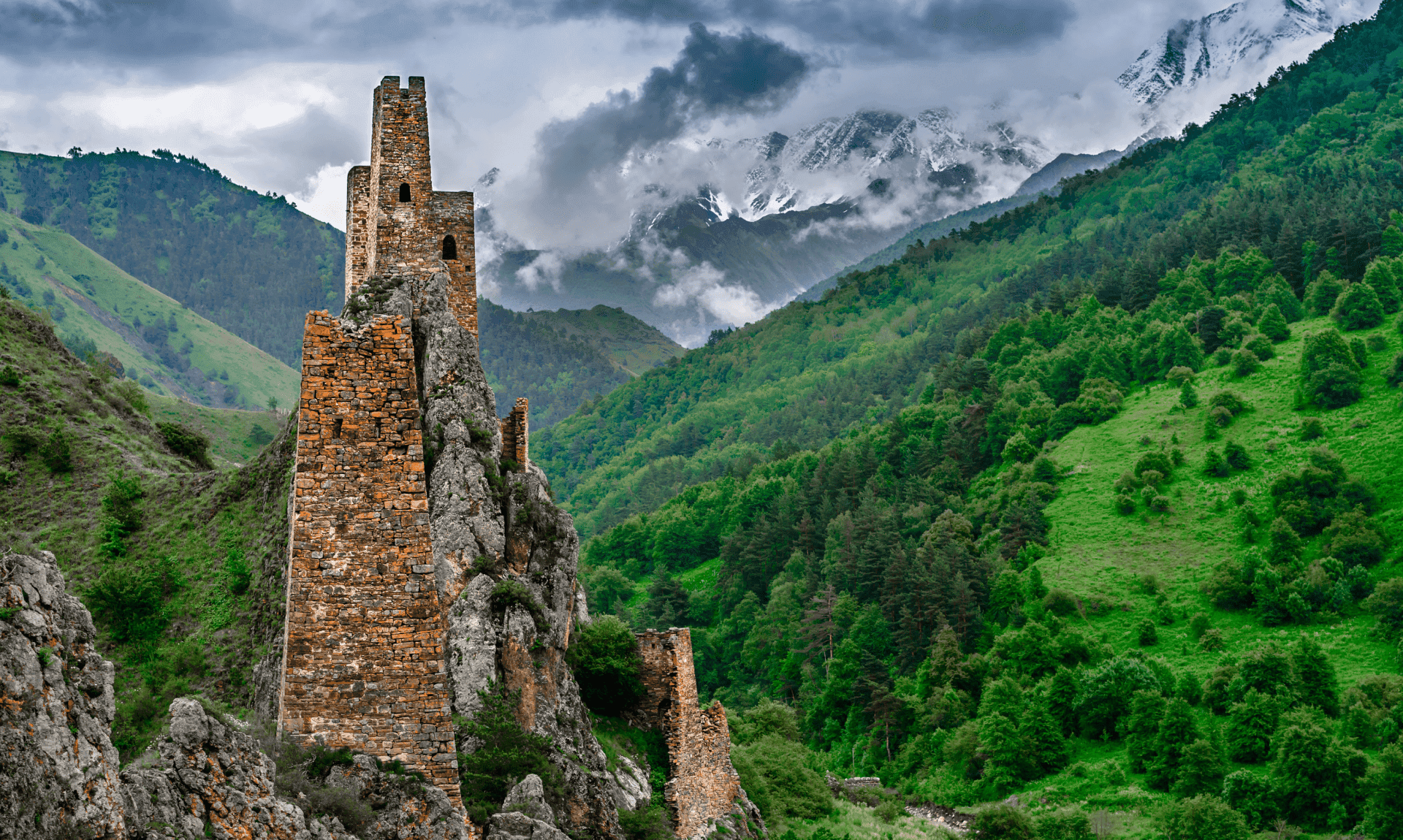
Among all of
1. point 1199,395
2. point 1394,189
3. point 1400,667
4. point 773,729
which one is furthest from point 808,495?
point 1394,189

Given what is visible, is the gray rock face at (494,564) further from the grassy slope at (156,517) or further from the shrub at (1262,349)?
the shrub at (1262,349)

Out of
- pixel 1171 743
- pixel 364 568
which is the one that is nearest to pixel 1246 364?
pixel 1171 743

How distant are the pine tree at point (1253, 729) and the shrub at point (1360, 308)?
78.0 meters

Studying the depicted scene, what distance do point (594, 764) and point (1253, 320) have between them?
146 meters

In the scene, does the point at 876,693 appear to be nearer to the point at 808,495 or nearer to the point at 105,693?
the point at 808,495

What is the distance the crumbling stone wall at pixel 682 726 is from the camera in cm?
3503

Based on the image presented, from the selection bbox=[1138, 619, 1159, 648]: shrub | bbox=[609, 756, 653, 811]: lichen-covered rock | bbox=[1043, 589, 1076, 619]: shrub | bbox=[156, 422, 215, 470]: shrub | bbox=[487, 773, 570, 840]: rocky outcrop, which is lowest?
bbox=[609, 756, 653, 811]: lichen-covered rock

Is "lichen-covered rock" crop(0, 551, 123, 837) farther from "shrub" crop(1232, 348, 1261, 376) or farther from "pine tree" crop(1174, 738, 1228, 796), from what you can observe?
"shrub" crop(1232, 348, 1261, 376)

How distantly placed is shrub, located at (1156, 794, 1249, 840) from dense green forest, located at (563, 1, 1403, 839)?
0.76 feet

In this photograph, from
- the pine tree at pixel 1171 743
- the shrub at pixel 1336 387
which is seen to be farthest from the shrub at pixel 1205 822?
the shrub at pixel 1336 387

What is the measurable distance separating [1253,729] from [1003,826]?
23822 mm

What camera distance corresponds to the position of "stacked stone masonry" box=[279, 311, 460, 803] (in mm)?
14883

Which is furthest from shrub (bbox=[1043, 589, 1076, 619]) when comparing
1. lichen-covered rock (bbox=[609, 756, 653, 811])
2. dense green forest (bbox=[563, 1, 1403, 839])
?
lichen-covered rock (bbox=[609, 756, 653, 811])

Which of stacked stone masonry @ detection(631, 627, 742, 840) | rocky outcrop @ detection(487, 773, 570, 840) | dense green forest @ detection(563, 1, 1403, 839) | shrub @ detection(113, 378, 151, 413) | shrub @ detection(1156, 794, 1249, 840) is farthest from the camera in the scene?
dense green forest @ detection(563, 1, 1403, 839)
